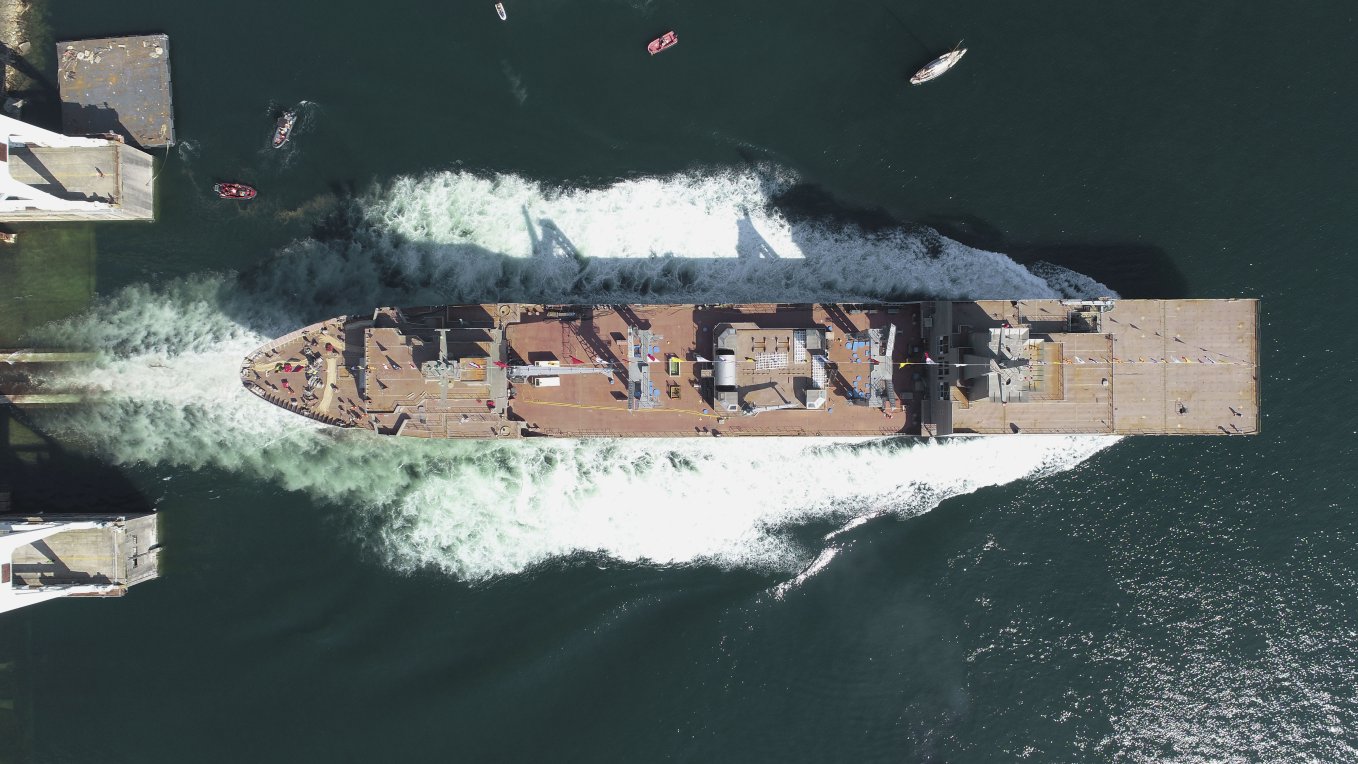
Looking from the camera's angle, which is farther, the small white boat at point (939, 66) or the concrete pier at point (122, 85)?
the concrete pier at point (122, 85)

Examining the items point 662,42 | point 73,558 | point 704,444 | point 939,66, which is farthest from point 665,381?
point 73,558

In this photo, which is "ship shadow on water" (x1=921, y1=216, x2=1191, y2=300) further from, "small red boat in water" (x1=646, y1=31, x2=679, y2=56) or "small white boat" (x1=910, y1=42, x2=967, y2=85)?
"small red boat in water" (x1=646, y1=31, x2=679, y2=56)

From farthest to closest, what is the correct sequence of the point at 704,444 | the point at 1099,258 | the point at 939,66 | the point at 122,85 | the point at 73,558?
the point at 704,444 < the point at 122,85 < the point at 1099,258 < the point at 939,66 < the point at 73,558

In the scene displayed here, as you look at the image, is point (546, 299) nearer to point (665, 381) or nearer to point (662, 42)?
point (665, 381)

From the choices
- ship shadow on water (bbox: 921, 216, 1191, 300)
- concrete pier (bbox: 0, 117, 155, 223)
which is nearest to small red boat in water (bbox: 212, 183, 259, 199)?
concrete pier (bbox: 0, 117, 155, 223)

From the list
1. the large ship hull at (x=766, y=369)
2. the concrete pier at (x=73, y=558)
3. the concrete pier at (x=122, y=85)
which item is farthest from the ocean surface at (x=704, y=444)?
the large ship hull at (x=766, y=369)

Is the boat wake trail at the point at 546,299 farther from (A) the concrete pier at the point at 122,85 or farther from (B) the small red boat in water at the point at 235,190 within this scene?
(A) the concrete pier at the point at 122,85
